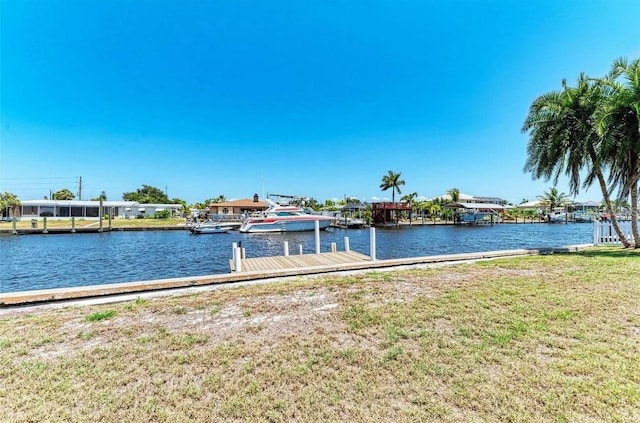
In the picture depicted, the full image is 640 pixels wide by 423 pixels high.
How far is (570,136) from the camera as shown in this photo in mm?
11422

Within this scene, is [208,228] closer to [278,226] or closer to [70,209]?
[278,226]

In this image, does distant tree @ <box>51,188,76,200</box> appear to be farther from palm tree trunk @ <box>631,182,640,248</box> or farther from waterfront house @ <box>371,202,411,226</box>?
palm tree trunk @ <box>631,182,640,248</box>

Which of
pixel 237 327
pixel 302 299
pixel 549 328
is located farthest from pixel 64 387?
pixel 549 328

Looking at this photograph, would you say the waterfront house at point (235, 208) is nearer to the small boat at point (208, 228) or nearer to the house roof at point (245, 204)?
the house roof at point (245, 204)

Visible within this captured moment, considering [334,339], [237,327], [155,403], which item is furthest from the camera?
[237,327]

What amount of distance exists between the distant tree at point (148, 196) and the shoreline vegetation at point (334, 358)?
7560 cm

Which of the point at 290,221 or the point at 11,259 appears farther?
the point at 290,221

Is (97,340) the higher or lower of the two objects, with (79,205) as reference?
lower

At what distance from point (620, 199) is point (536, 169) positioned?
2923mm

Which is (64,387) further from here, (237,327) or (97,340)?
(237,327)

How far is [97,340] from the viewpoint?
3564 millimetres

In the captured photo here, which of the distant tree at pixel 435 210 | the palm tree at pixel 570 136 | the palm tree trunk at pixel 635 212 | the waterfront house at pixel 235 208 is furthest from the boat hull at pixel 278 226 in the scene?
the distant tree at pixel 435 210

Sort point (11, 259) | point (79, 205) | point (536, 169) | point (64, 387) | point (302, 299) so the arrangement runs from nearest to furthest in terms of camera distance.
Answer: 1. point (64, 387)
2. point (302, 299)
3. point (536, 169)
4. point (11, 259)
5. point (79, 205)

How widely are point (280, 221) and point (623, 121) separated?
28.4 m
